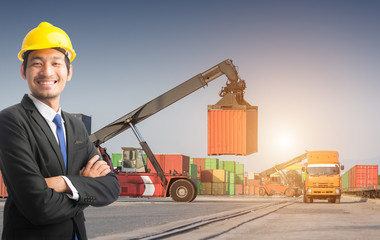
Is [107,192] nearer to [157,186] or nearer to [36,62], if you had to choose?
[36,62]

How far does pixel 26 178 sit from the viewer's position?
1.94m

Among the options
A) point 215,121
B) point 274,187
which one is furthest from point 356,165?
point 215,121

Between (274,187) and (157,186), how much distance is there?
24.1 meters

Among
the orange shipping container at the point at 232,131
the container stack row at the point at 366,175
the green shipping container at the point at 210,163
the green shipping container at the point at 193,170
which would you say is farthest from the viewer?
the green shipping container at the point at 210,163

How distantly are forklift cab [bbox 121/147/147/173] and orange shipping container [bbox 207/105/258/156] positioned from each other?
3402mm

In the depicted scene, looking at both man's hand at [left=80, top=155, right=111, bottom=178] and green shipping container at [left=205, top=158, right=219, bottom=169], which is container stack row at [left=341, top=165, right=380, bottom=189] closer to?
green shipping container at [left=205, top=158, right=219, bottom=169]

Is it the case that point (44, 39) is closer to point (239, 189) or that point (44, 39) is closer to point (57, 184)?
point (57, 184)

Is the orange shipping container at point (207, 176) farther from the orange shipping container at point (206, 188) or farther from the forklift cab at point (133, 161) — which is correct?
the forklift cab at point (133, 161)

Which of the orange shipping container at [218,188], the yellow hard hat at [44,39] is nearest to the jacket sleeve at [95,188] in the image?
the yellow hard hat at [44,39]

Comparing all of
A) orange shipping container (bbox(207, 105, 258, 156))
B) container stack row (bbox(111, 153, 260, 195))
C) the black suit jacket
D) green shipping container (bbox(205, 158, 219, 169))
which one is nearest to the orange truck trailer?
orange shipping container (bbox(207, 105, 258, 156))

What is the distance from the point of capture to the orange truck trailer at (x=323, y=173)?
26422mm

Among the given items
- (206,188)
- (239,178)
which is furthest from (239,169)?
(206,188)

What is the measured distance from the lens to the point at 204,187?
228ft

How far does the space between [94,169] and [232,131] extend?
865 inches
